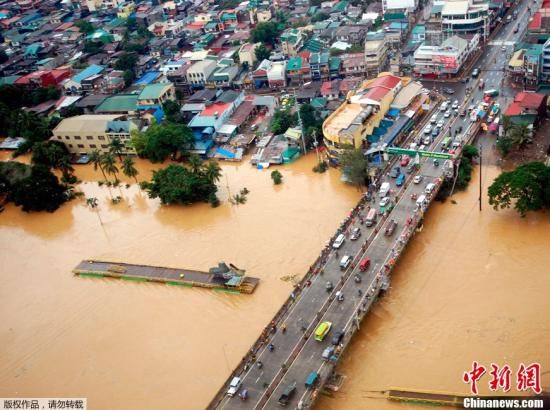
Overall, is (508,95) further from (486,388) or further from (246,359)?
(246,359)

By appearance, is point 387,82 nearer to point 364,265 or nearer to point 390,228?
point 390,228

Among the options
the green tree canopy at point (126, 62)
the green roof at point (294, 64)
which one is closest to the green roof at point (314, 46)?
the green roof at point (294, 64)

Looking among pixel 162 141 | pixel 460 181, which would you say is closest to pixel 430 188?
pixel 460 181

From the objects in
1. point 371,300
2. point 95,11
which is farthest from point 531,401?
point 95,11

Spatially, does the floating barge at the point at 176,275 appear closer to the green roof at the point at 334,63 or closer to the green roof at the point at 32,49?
the green roof at the point at 334,63

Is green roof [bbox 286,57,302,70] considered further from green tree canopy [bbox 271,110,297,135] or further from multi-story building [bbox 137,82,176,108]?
multi-story building [bbox 137,82,176,108]

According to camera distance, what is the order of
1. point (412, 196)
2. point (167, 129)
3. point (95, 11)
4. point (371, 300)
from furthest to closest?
point (95, 11), point (167, 129), point (412, 196), point (371, 300)
